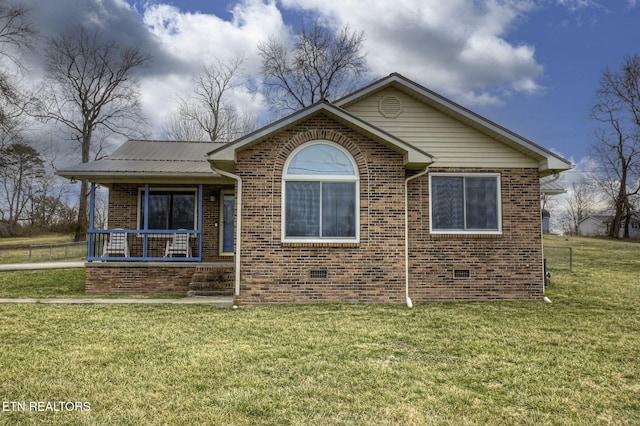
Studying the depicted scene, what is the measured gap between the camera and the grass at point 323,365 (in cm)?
349

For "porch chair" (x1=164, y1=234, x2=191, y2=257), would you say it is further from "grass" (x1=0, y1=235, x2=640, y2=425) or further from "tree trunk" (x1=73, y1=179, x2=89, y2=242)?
"tree trunk" (x1=73, y1=179, x2=89, y2=242)

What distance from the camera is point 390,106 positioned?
9695 millimetres

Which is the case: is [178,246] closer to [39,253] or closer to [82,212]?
[39,253]

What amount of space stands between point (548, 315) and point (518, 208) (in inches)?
105

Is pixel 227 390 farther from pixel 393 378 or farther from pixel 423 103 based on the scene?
pixel 423 103

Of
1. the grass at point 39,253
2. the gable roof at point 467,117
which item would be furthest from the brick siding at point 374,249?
the grass at point 39,253

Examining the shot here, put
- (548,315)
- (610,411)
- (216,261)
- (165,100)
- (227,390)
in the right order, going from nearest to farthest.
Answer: (610,411)
(227,390)
(548,315)
(216,261)
(165,100)

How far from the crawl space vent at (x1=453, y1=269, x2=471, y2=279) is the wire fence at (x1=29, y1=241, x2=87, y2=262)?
18.9m

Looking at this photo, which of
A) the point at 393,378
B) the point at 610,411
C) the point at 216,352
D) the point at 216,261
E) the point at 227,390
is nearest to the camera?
the point at 610,411

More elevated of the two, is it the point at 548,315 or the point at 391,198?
the point at 391,198

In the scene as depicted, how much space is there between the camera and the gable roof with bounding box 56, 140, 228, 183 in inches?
428

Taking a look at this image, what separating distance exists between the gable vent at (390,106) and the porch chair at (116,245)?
26.0 ft

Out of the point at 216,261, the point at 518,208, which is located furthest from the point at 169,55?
the point at 518,208

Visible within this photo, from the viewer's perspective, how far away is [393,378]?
4.26 m
